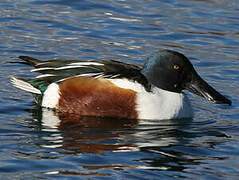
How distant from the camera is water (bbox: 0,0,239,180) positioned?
8062 millimetres

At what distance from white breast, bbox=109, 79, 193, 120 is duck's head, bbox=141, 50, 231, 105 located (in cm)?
13

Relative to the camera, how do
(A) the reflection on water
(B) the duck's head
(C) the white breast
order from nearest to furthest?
(A) the reflection on water, (C) the white breast, (B) the duck's head

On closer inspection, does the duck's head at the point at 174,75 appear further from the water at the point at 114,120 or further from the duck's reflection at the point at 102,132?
the duck's reflection at the point at 102,132

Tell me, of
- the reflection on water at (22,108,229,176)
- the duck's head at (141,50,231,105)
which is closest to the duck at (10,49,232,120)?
the duck's head at (141,50,231,105)

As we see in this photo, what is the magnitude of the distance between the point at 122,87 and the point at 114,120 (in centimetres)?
43

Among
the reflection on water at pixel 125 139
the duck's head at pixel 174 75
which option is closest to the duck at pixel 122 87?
the duck's head at pixel 174 75

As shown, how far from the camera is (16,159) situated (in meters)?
8.08

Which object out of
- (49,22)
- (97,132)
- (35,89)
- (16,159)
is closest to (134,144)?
(97,132)

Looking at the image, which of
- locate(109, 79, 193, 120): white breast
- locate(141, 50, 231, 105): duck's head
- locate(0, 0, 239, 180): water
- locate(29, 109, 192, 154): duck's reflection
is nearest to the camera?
locate(0, 0, 239, 180): water

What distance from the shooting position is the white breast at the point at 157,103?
9828 millimetres

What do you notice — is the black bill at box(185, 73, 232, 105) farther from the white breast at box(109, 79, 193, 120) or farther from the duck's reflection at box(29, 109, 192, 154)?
the duck's reflection at box(29, 109, 192, 154)

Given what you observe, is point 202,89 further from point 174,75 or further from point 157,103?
point 157,103

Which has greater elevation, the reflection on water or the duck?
the duck

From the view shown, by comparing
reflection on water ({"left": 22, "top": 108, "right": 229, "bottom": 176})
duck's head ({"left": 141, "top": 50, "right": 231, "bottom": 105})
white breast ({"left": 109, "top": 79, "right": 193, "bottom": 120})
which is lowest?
reflection on water ({"left": 22, "top": 108, "right": 229, "bottom": 176})
